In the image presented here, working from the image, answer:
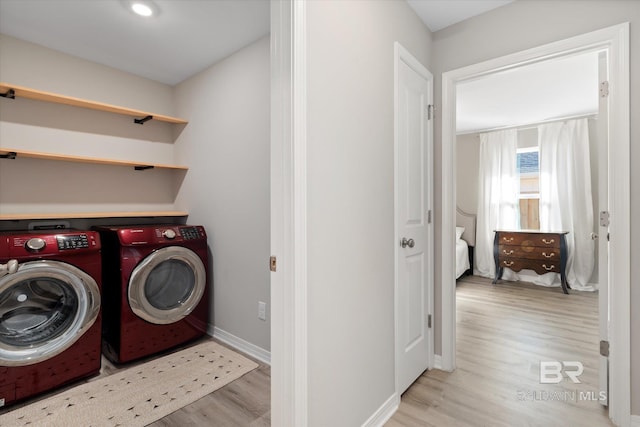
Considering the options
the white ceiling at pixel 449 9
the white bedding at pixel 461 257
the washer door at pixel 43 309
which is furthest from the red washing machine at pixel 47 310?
the white bedding at pixel 461 257

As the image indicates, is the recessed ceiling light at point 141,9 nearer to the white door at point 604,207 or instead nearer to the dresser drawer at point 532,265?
the white door at point 604,207

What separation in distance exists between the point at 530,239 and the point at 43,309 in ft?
17.6

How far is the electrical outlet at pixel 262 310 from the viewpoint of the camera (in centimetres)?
232

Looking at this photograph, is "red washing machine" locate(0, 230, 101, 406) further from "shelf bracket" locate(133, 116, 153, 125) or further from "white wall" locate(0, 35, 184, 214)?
"shelf bracket" locate(133, 116, 153, 125)

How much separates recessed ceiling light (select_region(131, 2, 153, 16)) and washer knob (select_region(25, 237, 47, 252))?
4.90 ft

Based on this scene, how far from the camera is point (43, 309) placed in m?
1.95

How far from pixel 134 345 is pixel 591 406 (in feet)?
9.44

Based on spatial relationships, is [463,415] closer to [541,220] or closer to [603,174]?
[603,174]

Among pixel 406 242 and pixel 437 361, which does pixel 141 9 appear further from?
pixel 437 361

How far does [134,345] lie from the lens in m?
2.27

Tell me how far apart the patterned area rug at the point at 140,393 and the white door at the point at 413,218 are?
1.12 meters

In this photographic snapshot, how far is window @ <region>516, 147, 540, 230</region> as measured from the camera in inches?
193

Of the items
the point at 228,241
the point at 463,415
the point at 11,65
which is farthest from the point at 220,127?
the point at 463,415

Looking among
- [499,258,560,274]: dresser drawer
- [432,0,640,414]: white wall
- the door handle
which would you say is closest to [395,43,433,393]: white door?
the door handle
